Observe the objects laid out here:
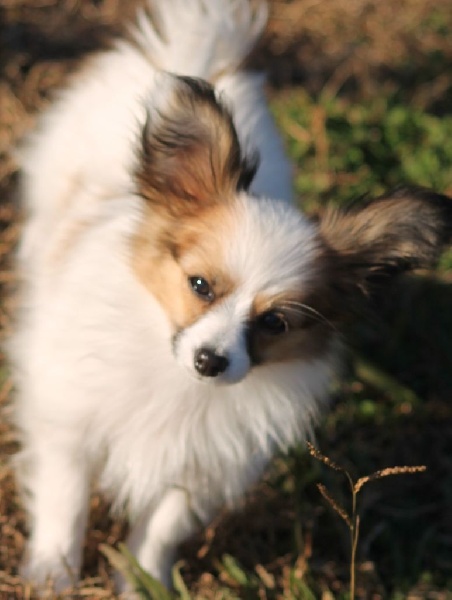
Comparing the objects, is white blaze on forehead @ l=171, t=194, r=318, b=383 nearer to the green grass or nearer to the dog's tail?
the dog's tail

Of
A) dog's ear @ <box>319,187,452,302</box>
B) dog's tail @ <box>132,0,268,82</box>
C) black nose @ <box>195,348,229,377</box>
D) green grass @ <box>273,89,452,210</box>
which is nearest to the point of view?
black nose @ <box>195,348,229,377</box>

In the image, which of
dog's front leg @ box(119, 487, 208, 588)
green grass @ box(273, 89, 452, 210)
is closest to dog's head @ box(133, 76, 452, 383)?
dog's front leg @ box(119, 487, 208, 588)

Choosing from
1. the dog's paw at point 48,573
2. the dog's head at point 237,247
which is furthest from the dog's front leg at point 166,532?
the dog's head at point 237,247

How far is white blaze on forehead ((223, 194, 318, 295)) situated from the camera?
2.54 meters

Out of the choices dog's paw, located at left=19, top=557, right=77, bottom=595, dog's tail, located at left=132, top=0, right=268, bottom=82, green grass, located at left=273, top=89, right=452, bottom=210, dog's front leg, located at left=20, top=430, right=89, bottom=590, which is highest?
dog's tail, located at left=132, top=0, right=268, bottom=82

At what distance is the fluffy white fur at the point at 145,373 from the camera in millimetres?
2658

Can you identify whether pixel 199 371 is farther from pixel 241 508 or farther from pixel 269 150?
pixel 269 150

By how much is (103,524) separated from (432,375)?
1.71 m

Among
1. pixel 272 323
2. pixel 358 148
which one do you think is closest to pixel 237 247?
pixel 272 323

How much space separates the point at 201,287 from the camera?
2.60 m

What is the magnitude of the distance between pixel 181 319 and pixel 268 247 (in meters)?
0.33

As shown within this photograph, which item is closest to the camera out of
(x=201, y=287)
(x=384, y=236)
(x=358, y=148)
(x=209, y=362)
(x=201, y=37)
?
(x=209, y=362)

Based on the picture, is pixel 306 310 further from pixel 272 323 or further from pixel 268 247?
pixel 268 247

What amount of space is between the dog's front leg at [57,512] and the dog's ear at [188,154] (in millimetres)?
877
